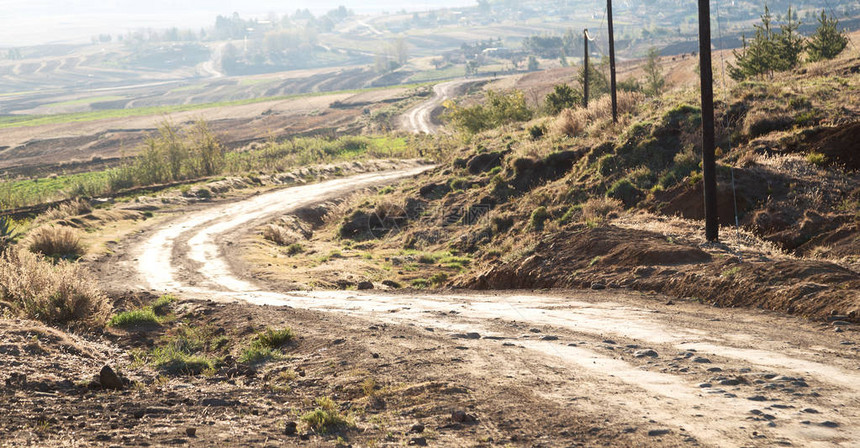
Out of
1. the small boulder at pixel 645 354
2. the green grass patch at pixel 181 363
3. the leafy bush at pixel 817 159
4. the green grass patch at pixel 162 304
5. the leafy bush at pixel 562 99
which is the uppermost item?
the leafy bush at pixel 562 99

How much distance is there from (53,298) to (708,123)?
16.7 meters

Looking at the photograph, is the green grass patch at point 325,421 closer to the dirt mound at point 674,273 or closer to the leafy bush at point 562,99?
the dirt mound at point 674,273

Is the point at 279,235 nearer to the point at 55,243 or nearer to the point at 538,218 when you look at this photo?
the point at 55,243

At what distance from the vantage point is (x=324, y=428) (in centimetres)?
741

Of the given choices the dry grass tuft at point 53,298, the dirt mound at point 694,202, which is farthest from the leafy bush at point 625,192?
the dry grass tuft at point 53,298

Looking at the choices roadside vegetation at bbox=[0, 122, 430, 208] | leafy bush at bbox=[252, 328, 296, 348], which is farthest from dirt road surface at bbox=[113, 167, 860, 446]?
roadside vegetation at bbox=[0, 122, 430, 208]

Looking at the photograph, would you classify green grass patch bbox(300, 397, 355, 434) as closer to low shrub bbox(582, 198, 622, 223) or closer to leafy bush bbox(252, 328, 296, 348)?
leafy bush bbox(252, 328, 296, 348)

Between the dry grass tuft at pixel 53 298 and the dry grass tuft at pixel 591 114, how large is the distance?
22896 millimetres

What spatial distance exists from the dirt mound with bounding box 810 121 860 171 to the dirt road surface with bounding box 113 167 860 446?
28.9ft

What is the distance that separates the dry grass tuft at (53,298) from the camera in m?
14.0

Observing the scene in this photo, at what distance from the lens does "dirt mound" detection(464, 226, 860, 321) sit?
11.4 meters

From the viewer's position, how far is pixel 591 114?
31812 mm

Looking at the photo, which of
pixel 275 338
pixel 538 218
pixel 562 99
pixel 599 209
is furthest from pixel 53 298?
pixel 562 99

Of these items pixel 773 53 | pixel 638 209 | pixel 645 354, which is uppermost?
pixel 773 53
